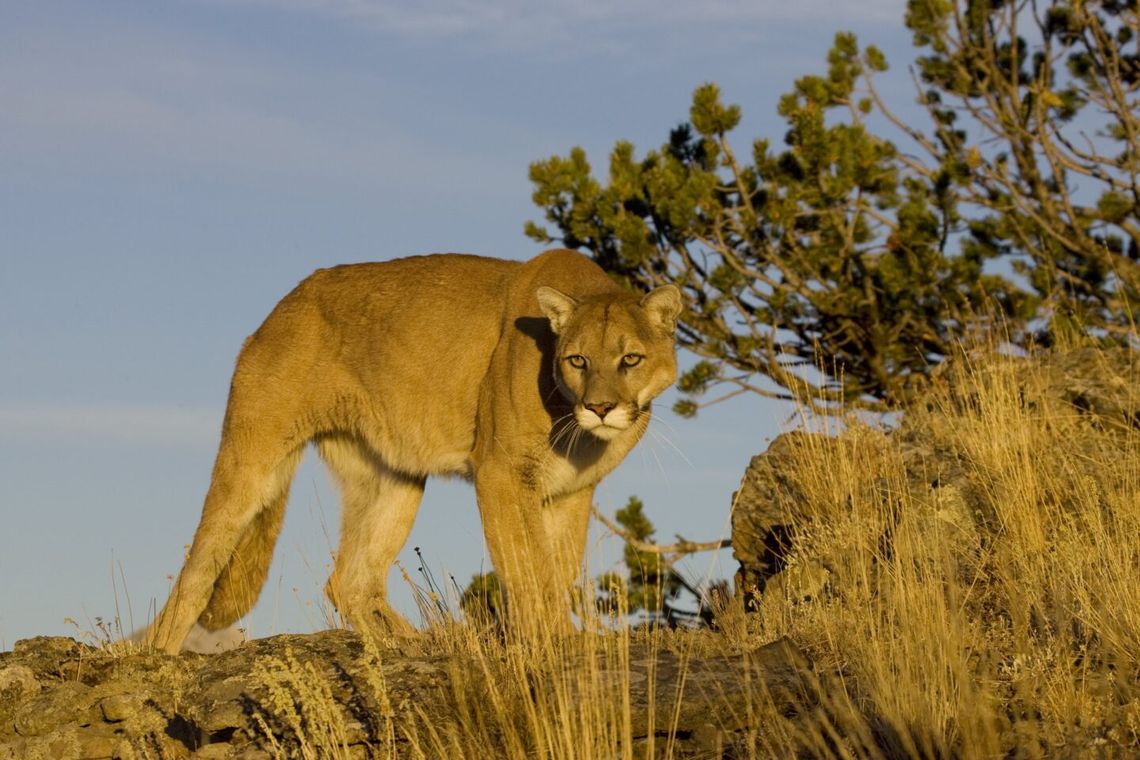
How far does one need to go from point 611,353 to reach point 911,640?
8.02 feet

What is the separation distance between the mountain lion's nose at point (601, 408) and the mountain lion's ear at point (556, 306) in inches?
25.3

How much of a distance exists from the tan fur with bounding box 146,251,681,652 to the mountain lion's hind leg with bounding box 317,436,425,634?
0.01m

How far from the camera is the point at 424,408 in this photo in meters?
8.20

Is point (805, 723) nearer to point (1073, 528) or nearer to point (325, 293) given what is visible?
point (1073, 528)

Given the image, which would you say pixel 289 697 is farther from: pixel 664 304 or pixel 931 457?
pixel 931 457

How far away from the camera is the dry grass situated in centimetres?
461

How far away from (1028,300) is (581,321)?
28.8 feet

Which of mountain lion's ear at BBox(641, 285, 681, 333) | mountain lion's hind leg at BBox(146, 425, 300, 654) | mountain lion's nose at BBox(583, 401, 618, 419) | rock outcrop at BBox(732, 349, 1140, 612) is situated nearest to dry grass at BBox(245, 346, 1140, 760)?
rock outcrop at BBox(732, 349, 1140, 612)

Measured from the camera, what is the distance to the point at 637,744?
4812 mm

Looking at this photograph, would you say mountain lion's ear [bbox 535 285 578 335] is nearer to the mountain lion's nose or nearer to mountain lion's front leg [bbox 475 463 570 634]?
the mountain lion's nose

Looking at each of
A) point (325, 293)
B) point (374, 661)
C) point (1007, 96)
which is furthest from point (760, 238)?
point (374, 661)

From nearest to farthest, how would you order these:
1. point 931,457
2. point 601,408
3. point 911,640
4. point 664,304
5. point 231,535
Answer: point 911,640 < point 601,408 < point 664,304 < point 231,535 < point 931,457

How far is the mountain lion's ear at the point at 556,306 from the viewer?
7457 millimetres

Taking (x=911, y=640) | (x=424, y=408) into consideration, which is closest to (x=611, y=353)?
(x=424, y=408)
